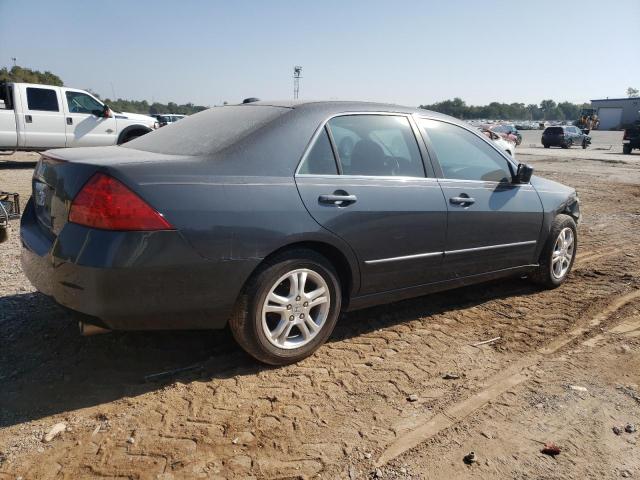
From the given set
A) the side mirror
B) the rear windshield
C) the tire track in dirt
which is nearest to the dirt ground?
the tire track in dirt

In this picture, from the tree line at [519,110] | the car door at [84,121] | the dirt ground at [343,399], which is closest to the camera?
the dirt ground at [343,399]

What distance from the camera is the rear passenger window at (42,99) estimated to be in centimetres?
1358

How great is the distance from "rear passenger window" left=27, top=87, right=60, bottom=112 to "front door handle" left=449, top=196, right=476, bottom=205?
13.0 metres

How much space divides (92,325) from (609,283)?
4.64 m

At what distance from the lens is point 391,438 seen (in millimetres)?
2596

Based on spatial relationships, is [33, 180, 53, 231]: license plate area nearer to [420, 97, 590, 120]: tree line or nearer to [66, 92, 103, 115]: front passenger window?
[66, 92, 103, 115]: front passenger window

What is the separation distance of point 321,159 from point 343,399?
4.68ft

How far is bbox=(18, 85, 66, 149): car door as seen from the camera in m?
13.5

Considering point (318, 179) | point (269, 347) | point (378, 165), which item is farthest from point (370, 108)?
point (269, 347)

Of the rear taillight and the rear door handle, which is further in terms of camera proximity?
the rear door handle

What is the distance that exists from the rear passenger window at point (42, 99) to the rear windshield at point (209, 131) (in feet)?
38.6

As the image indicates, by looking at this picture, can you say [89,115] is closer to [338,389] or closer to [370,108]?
[370,108]

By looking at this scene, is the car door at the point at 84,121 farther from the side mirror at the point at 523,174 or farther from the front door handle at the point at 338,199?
the front door handle at the point at 338,199

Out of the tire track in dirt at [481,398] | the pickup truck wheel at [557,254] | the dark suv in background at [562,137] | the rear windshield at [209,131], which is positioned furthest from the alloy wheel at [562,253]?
the dark suv in background at [562,137]
